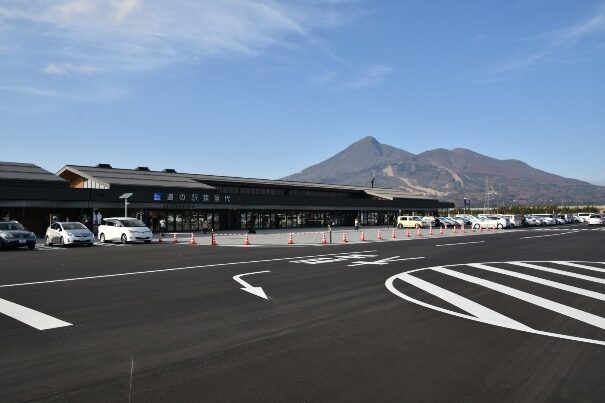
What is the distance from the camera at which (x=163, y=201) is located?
46438 millimetres

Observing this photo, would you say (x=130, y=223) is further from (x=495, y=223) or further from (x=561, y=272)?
(x=495, y=223)

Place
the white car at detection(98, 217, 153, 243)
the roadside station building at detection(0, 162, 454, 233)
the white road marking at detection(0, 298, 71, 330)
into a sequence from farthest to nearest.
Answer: the roadside station building at detection(0, 162, 454, 233)
the white car at detection(98, 217, 153, 243)
the white road marking at detection(0, 298, 71, 330)

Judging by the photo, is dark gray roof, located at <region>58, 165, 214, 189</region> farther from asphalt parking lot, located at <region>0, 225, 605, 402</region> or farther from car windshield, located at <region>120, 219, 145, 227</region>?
asphalt parking lot, located at <region>0, 225, 605, 402</region>

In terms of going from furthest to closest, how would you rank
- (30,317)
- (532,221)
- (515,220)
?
(532,221) < (515,220) < (30,317)

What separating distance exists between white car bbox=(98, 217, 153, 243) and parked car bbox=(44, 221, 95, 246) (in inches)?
108

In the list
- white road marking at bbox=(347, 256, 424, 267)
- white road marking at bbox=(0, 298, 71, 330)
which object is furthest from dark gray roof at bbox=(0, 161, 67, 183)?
white road marking at bbox=(0, 298, 71, 330)

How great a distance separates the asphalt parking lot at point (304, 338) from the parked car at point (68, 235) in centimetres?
1515

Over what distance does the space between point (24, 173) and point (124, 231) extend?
18.8 meters

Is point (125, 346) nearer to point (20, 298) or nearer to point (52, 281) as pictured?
point (20, 298)

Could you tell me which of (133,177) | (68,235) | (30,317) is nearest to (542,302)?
(30,317)

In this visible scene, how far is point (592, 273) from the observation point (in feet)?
49.2

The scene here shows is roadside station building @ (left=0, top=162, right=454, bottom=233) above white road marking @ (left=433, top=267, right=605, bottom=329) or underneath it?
above

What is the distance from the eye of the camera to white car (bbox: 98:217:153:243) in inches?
1255

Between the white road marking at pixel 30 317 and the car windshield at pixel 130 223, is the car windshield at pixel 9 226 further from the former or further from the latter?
the white road marking at pixel 30 317
